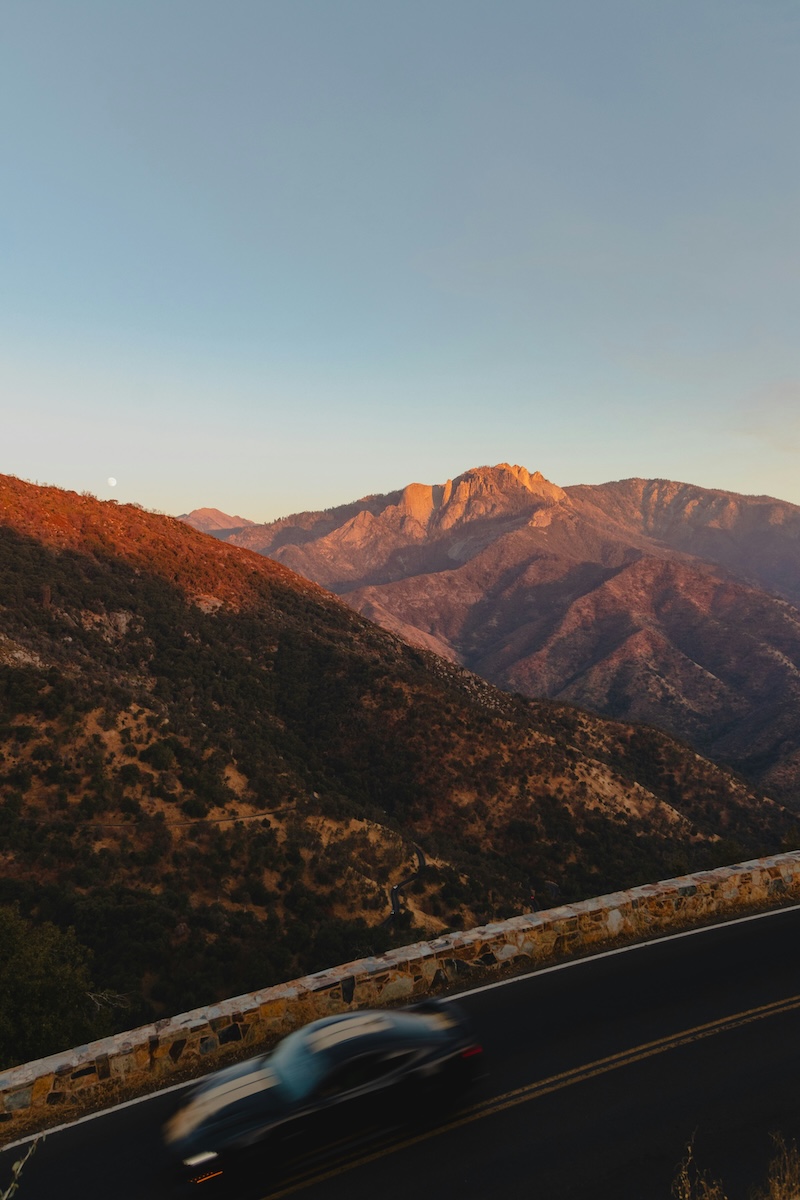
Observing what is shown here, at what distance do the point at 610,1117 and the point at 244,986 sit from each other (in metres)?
24.4

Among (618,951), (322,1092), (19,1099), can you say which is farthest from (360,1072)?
(618,951)

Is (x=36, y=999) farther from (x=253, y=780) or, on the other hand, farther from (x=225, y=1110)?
(x=253, y=780)

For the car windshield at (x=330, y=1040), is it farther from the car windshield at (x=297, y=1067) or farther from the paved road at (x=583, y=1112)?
the paved road at (x=583, y=1112)

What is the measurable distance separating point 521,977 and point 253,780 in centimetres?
3400

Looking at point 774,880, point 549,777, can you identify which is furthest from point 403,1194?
point 549,777

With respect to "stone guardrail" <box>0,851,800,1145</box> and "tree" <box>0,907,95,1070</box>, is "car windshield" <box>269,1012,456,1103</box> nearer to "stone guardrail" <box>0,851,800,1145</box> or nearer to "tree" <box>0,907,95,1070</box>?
"stone guardrail" <box>0,851,800,1145</box>

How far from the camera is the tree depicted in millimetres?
17672

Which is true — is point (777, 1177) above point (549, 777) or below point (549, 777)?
above

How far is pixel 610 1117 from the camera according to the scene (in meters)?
8.07

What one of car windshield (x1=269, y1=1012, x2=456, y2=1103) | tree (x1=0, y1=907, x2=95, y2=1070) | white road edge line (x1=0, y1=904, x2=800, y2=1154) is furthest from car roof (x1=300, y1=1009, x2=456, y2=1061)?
tree (x1=0, y1=907, x2=95, y2=1070)

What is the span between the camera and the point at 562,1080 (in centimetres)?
883

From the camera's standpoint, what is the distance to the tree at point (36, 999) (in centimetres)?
1767

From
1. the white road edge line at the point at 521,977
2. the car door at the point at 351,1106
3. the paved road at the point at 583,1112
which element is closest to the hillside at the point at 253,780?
the white road edge line at the point at 521,977

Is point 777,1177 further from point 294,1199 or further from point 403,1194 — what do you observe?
point 294,1199
